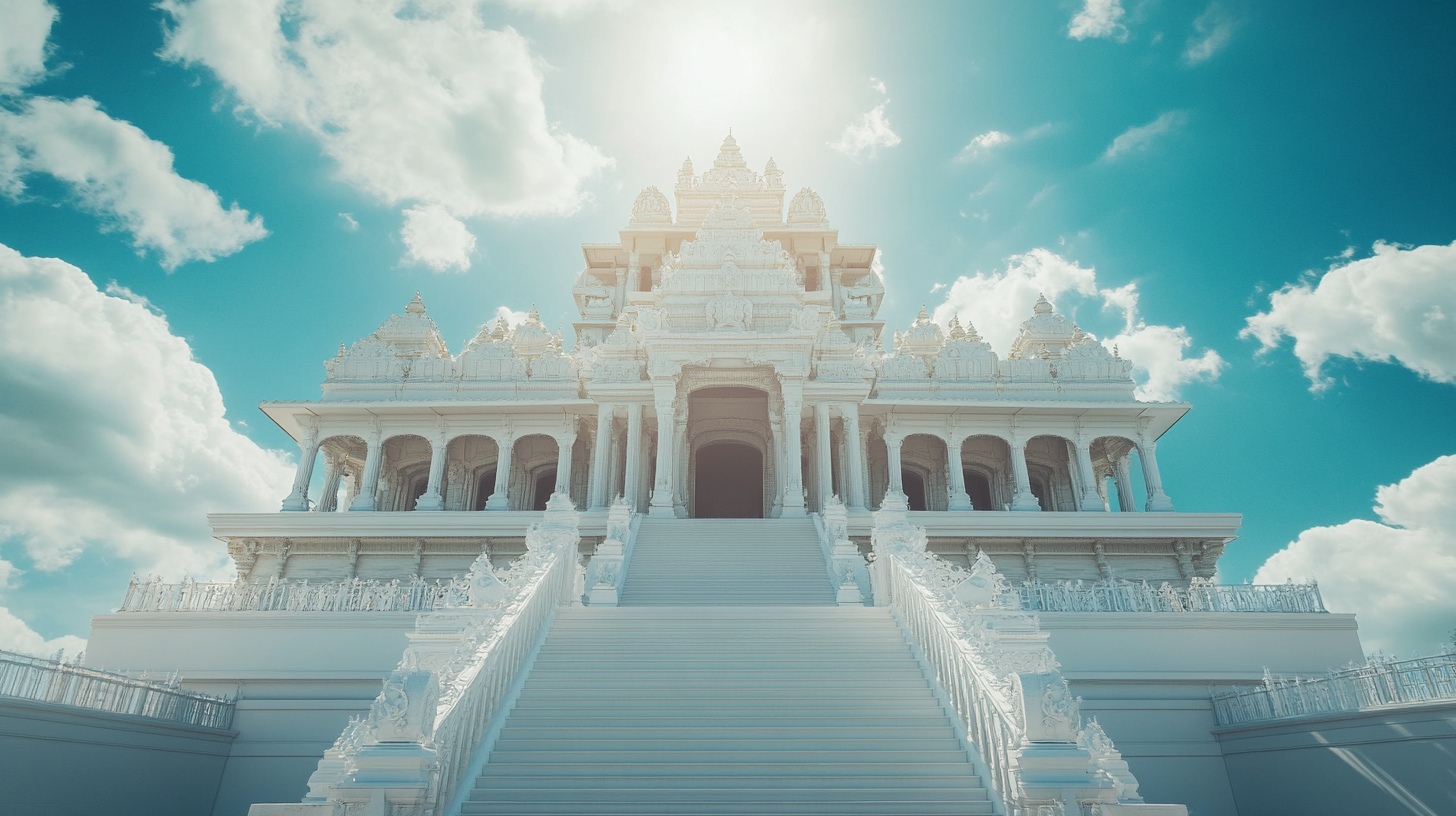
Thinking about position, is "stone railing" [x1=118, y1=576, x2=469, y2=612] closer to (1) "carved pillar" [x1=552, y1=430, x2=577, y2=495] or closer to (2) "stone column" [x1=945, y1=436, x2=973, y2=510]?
(1) "carved pillar" [x1=552, y1=430, x2=577, y2=495]

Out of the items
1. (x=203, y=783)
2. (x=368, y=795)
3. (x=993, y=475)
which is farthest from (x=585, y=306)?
(x=368, y=795)

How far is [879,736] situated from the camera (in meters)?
8.27

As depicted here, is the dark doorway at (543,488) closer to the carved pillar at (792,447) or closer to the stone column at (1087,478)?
the carved pillar at (792,447)

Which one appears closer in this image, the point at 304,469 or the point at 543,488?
the point at 304,469

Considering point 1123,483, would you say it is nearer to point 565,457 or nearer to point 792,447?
point 792,447

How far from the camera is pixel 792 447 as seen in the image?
21344mm

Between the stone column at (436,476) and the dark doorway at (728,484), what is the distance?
8.95 metres

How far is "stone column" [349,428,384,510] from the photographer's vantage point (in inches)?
996

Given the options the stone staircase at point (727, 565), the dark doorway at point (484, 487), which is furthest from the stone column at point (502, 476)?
the stone staircase at point (727, 565)

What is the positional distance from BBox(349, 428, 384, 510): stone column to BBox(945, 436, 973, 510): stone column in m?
17.6

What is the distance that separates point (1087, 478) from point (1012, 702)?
2057 cm

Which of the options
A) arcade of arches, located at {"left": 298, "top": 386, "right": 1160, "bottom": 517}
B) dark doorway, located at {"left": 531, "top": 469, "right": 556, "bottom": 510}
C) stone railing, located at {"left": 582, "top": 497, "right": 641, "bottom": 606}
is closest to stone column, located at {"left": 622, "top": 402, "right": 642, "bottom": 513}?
arcade of arches, located at {"left": 298, "top": 386, "right": 1160, "bottom": 517}

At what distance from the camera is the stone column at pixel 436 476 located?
82.4 feet

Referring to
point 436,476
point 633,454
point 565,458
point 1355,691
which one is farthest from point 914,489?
point 1355,691
